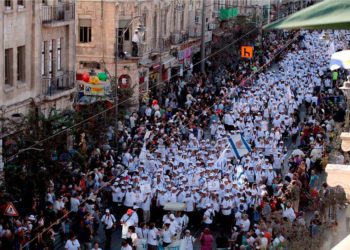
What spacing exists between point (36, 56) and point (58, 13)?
2779mm

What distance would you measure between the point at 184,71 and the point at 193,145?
2303cm

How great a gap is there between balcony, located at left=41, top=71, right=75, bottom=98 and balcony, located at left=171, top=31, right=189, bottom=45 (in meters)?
18.2

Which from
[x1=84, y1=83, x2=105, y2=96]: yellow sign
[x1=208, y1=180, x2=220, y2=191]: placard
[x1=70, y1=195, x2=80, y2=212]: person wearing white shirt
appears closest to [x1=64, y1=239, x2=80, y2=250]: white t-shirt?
[x1=70, y1=195, x2=80, y2=212]: person wearing white shirt

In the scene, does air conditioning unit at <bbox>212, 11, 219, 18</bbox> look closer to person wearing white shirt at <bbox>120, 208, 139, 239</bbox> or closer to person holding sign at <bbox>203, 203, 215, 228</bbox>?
person holding sign at <bbox>203, 203, 215, 228</bbox>

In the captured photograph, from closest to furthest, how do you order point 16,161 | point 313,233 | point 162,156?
1. point 313,233
2. point 16,161
3. point 162,156

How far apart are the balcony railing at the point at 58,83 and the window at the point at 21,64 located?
4.28ft

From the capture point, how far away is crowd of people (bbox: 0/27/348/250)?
2123 centimetres

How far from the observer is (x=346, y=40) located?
223 feet

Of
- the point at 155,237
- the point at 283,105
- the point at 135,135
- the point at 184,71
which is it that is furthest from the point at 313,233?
the point at 184,71

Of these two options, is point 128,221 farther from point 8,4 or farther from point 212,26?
point 212,26

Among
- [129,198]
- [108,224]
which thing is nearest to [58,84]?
[129,198]

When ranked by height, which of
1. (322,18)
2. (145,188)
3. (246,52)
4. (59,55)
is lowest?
(145,188)

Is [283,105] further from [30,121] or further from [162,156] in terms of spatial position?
[30,121]

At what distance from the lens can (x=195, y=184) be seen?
2472cm
